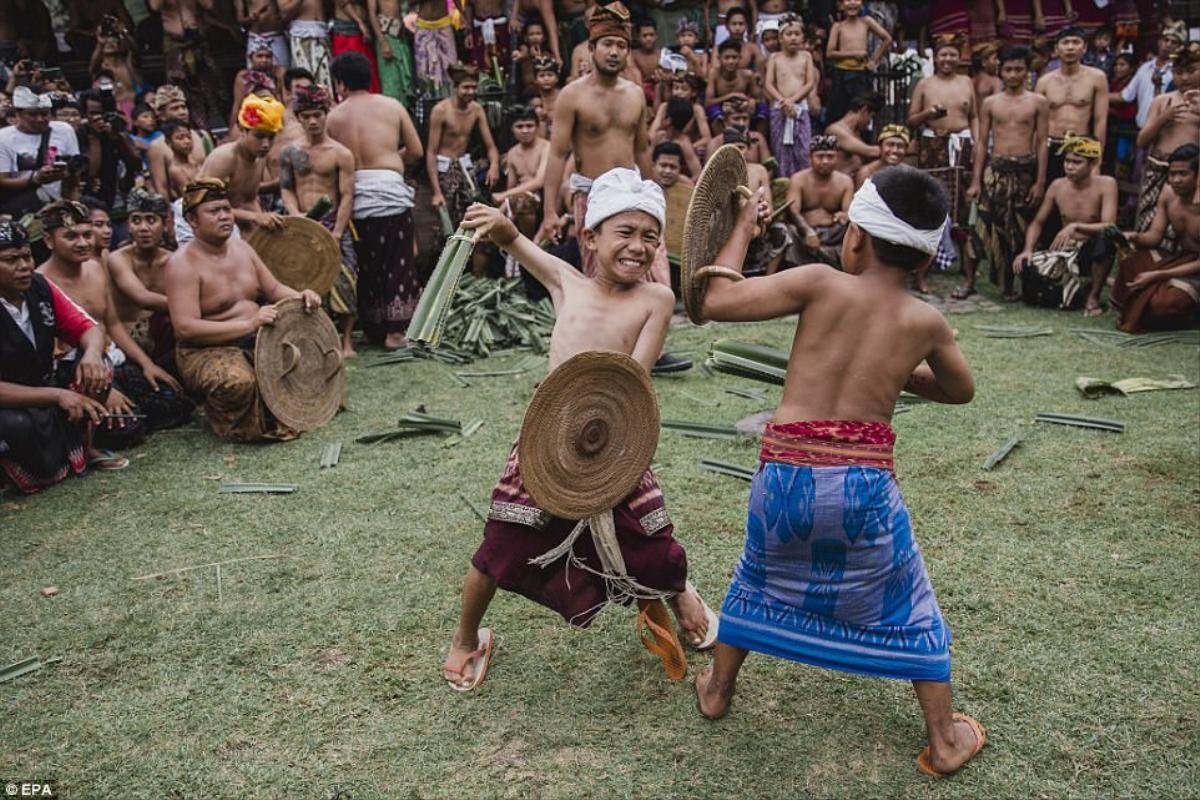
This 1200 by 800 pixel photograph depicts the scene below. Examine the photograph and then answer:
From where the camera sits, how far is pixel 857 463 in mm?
2373

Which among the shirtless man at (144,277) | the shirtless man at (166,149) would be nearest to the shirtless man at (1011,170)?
the shirtless man at (144,277)

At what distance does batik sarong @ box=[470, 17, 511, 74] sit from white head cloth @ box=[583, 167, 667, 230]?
7.74 meters

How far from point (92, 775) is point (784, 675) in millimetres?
1995

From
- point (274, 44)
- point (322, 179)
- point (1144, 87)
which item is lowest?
point (322, 179)

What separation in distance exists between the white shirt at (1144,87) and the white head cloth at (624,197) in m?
9.30

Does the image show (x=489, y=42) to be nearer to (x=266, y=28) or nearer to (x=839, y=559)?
(x=266, y=28)

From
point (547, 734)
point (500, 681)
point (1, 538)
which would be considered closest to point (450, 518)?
point (500, 681)

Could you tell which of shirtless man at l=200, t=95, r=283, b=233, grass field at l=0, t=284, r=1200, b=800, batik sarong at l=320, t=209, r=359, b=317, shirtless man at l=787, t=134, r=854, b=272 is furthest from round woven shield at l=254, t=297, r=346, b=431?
shirtless man at l=787, t=134, r=854, b=272

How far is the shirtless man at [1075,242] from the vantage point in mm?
7617

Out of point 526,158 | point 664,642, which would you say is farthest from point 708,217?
point 526,158

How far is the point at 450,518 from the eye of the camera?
162 inches

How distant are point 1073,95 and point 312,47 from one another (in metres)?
7.30

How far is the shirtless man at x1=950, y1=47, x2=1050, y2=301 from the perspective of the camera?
8367mm

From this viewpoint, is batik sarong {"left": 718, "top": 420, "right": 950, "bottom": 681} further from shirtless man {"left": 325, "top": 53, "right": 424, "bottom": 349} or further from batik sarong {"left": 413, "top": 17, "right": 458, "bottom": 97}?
batik sarong {"left": 413, "top": 17, "right": 458, "bottom": 97}
